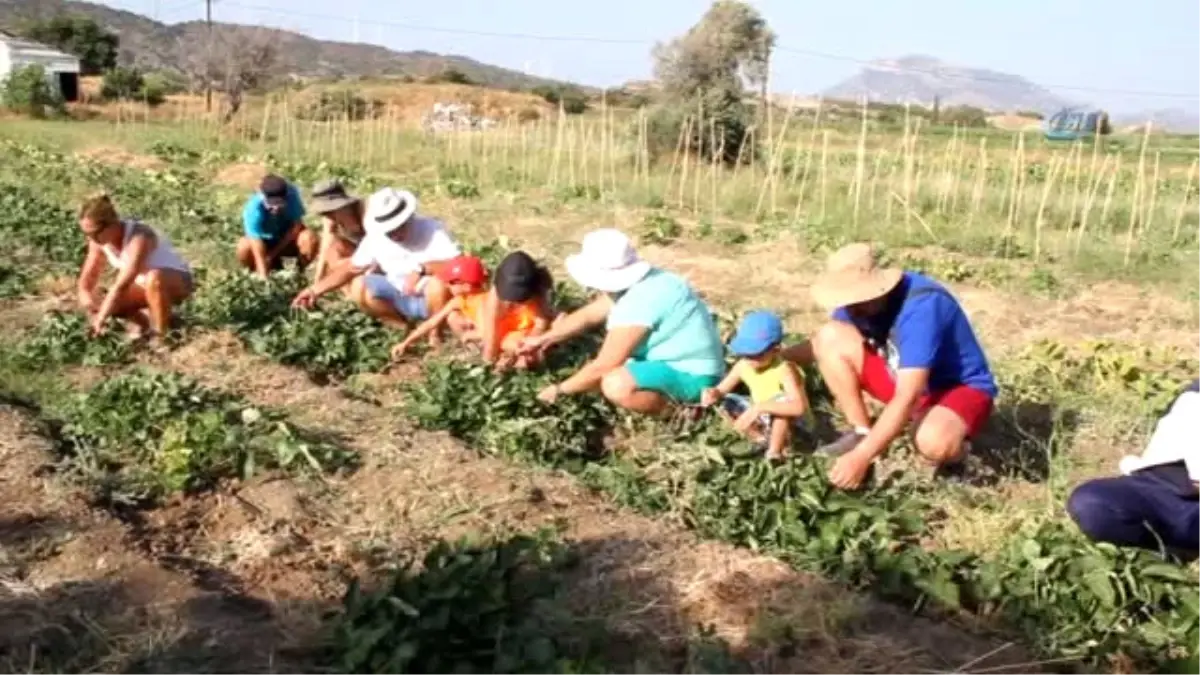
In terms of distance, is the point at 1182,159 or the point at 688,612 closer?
the point at 688,612

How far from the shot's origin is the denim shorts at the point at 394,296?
277 inches

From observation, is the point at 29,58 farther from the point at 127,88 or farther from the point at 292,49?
the point at 292,49

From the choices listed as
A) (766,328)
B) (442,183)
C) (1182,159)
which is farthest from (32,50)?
(766,328)

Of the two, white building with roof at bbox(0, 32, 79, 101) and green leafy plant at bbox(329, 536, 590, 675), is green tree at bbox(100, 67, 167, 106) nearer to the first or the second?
white building with roof at bbox(0, 32, 79, 101)

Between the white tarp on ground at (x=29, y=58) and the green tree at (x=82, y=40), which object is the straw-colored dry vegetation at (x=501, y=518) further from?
the green tree at (x=82, y=40)

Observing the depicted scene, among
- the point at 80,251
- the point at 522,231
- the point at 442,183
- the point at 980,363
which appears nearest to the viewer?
the point at 980,363

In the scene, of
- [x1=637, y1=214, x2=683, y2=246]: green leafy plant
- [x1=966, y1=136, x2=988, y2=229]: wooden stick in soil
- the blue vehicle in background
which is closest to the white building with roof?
the blue vehicle in background

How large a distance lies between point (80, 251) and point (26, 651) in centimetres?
642

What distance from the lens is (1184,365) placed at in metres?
6.62

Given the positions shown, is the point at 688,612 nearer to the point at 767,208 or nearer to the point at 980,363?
the point at 980,363

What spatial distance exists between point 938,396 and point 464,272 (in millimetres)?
2814

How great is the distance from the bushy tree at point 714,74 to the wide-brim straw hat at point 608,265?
13000 millimetres

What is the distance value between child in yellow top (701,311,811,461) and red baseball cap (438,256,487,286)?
1.84m

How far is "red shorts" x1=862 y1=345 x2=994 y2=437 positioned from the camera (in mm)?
4871
